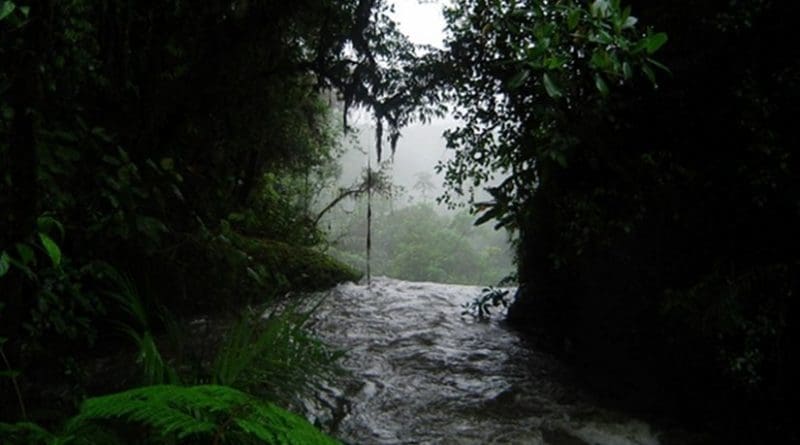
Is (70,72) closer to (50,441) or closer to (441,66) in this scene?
(50,441)

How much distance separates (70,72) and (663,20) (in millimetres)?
3107

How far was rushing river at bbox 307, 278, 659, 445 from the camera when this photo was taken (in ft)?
9.68

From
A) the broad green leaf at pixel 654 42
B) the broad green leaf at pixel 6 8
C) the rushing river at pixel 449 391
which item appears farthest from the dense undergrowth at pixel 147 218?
the broad green leaf at pixel 654 42

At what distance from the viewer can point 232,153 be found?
520 centimetres

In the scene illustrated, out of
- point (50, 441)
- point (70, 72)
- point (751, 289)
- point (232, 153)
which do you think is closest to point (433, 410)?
point (751, 289)

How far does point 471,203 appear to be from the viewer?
15.6 feet

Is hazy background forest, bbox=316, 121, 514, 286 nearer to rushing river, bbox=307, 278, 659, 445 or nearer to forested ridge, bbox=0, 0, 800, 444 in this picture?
rushing river, bbox=307, 278, 659, 445

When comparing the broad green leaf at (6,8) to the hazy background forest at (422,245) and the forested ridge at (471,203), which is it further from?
the hazy background forest at (422,245)

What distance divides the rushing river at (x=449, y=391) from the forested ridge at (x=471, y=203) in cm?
28

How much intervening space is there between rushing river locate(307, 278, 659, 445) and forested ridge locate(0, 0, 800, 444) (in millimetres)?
276

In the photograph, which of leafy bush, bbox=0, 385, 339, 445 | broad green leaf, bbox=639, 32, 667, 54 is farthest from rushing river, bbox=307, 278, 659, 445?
broad green leaf, bbox=639, 32, 667, 54

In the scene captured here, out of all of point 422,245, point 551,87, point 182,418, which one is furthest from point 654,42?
point 422,245

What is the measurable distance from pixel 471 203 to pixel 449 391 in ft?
6.04

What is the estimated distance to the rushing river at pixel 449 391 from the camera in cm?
295
